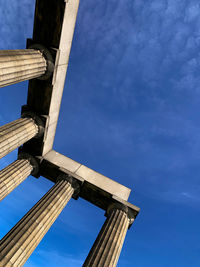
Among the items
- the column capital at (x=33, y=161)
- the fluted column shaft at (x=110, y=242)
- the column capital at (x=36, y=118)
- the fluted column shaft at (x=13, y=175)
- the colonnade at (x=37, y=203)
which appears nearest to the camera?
→ the colonnade at (x=37, y=203)

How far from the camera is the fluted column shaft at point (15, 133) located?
20.2m

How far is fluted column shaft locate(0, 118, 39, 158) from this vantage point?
20.2 metres

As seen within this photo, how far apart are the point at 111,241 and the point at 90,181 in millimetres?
8210

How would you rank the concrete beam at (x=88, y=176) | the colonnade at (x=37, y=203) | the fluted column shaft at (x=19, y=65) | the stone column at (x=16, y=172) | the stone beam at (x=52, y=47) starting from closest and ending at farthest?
1. the fluted column shaft at (x=19, y=65)
2. the colonnade at (x=37, y=203)
3. the stone beam at (x=52, y=47)
4. the stone column at (x=16, y=172)
5. the concrete beam at (x=88, y=176)

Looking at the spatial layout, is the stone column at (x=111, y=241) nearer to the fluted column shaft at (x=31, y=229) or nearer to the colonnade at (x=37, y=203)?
the colonnade at (x=37, y=203)

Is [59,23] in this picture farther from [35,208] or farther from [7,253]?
[7,253]

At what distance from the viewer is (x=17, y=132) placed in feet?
71.5

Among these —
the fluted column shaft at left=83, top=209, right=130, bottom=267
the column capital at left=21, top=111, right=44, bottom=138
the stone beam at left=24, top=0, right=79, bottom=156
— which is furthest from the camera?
the column capital at left=21, top=111, right=44, bottom=138

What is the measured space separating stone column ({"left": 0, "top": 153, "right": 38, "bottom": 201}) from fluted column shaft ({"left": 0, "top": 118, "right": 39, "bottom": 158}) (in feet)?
12.2

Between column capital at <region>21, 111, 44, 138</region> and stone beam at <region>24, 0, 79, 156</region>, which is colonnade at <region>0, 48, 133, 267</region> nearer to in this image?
column capital at <region>21, 111, 44, 138</region>

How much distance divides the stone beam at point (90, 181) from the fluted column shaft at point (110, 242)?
80.5 inches

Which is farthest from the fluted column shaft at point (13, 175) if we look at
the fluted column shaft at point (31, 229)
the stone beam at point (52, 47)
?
the fluted column shaft at point (31, 229)

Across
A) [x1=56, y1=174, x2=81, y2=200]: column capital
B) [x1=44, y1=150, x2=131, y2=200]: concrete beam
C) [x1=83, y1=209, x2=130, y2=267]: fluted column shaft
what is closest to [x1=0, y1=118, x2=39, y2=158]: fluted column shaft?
[x1=44, y1=150, x2=131, y2=200]: concrete beam

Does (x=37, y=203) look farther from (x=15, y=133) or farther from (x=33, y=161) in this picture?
(x=15, y=133)
